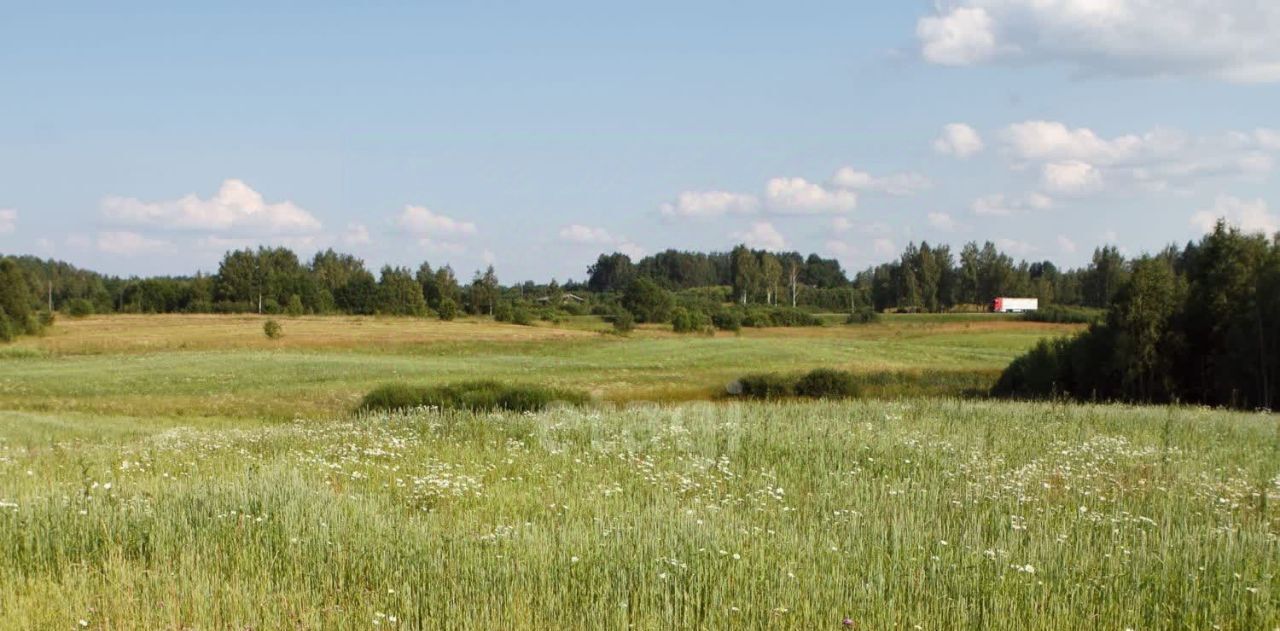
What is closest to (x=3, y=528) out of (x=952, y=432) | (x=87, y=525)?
(x=87, y=525)

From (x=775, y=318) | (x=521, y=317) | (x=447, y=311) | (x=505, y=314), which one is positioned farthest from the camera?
(x=447, y=311)

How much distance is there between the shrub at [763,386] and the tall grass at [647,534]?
35.3 metres

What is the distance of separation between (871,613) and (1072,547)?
277 cm

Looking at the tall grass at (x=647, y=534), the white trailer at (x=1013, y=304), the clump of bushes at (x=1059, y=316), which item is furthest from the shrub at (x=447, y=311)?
the tall grass at (x=647, y=534)

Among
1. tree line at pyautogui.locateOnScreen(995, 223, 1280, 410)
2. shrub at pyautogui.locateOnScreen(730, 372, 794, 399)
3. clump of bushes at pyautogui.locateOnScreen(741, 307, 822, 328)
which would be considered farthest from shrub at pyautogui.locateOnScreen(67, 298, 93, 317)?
tree line at pyautogui.locateOnScreen(995, 223, 1280, 410)

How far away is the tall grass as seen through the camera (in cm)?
644

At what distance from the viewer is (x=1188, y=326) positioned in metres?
39.9

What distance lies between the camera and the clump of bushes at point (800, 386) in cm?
4909

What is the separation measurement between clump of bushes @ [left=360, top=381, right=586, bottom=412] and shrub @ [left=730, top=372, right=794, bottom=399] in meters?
11.9

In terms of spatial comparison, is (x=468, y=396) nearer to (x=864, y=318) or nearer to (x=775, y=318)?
(x=775, y=318)

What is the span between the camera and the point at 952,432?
49.8 ft

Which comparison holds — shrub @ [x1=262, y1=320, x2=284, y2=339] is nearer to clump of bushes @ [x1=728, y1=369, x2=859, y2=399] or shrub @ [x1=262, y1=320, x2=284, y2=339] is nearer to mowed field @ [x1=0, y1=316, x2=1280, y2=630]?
clump of bushes @ [x1=728, y1=369, x2=859, y2=399]

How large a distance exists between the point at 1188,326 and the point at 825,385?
55.9 ft

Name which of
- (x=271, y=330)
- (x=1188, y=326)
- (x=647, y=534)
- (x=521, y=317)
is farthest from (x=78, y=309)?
(x=647, y=534)
